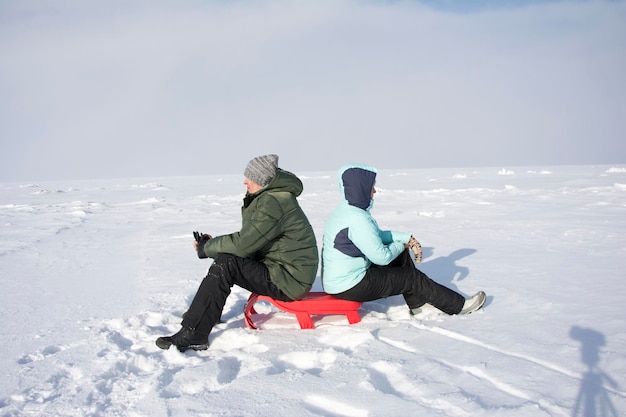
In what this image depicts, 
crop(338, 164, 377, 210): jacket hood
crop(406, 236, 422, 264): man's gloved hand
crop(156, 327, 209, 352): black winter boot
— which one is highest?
Answer: crop(338, 164, 377, 210): jacket hood

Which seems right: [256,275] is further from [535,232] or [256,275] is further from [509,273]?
[535,232]

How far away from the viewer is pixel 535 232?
23.9 feet

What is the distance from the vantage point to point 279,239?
3326mm

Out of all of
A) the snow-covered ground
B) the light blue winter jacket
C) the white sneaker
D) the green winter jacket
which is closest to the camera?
the snow-covered ground

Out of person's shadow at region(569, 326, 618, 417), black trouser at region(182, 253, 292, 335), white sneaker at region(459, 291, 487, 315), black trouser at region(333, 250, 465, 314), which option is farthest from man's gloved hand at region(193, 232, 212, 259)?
person's shadow at region(569, 326, 618, 417)

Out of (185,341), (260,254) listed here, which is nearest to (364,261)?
(260,254)

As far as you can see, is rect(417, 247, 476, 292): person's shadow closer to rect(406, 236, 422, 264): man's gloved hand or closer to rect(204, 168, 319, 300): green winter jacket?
rect(406, 236, 422, 264): man's gloved hand

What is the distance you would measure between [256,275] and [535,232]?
18.1 ft

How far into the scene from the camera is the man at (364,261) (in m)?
3.31

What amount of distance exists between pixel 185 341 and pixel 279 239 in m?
0.90

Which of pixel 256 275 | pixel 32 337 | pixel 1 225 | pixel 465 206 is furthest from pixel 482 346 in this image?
pixel 1 225

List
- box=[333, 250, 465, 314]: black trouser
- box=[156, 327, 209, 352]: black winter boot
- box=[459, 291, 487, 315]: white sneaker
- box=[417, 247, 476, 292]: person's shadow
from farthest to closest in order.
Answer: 1. box=[417, 247, 476, 292]: person's shadow
2. box=[459, 291, 487, 315]: white sneaker
3. box=[333, 250, 465, 314]: black trouser
4. box=[156, 327, 209, 352]: black winter boot

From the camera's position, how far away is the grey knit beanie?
10.6 feet

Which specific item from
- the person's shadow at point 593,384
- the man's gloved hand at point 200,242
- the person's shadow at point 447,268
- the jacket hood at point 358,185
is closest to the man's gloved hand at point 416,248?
the jacket hood at point 358,185
